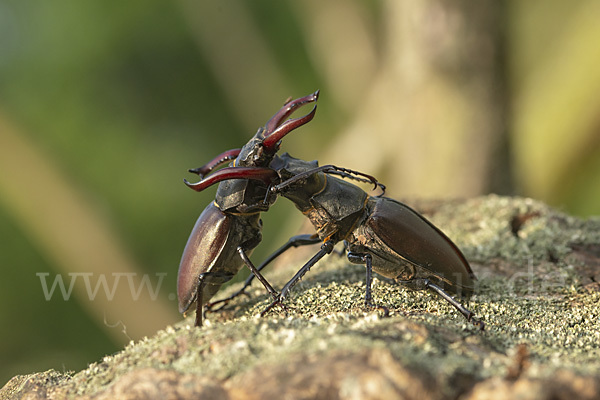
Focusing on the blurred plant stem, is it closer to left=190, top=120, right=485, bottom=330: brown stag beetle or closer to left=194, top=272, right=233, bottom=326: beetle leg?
left=194, top=272, right=233, bottom=326: beetle leg

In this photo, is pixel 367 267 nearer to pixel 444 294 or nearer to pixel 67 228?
pixel 444 294

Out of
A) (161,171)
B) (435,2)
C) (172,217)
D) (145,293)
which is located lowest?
(145,293)

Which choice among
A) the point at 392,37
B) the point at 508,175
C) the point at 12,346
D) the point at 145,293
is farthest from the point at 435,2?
the point at 12,346

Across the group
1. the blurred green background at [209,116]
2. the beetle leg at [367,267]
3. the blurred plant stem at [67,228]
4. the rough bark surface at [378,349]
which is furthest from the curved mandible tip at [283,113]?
the blurred plant stem at [67,228]

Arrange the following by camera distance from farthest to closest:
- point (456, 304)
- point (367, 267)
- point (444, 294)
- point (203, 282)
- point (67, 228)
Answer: point (67, 228) < point (203, 282) < point (367, 267) < point (444, 294) < point (456, 304)

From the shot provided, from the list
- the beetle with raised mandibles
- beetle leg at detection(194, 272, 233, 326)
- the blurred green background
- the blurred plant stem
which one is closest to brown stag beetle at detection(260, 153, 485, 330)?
the beetle with raised mandibles

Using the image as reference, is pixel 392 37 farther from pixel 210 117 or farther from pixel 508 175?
pixel 210 117

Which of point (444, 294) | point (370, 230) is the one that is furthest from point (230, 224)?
point (444, 294)

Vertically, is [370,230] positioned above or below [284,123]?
below
